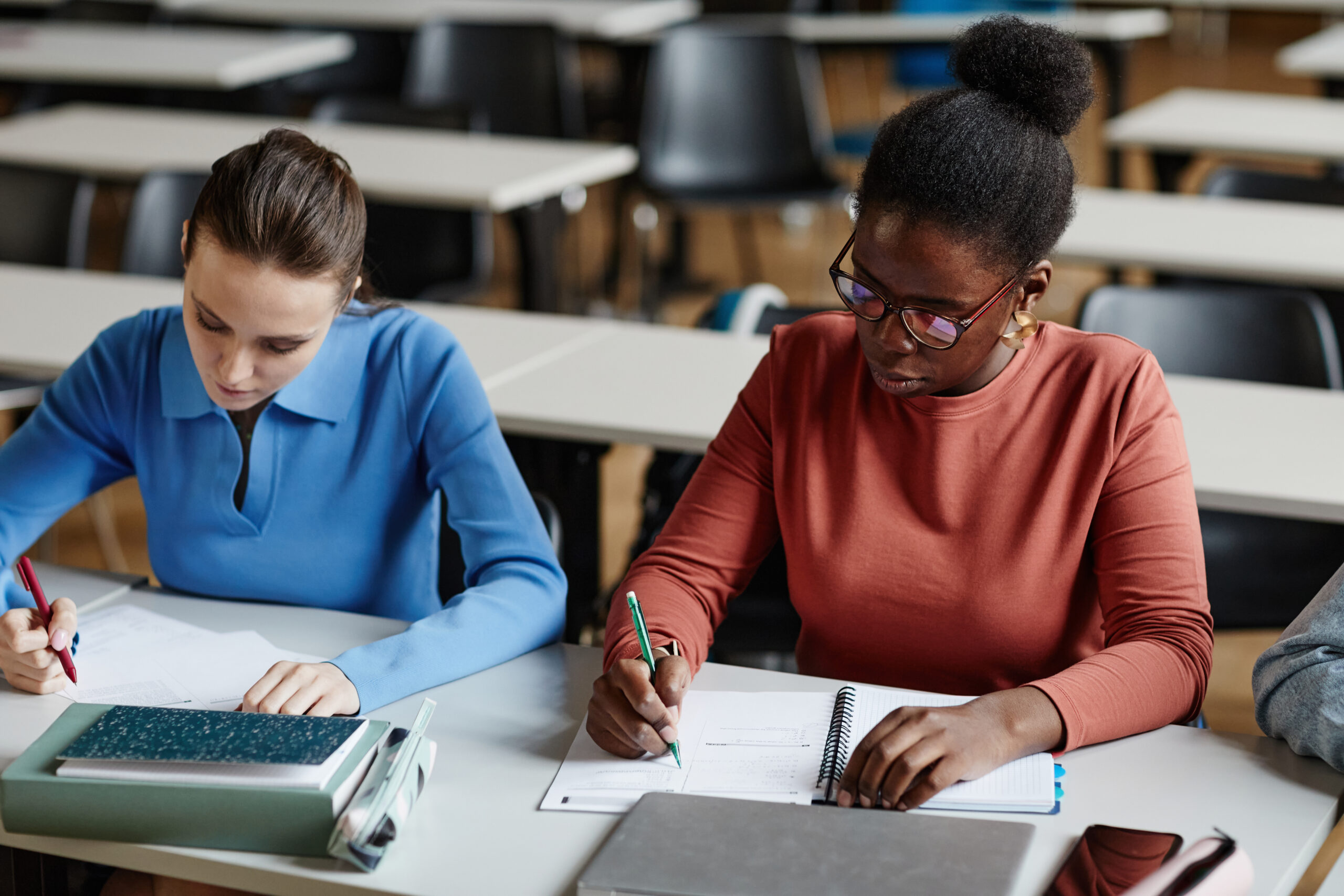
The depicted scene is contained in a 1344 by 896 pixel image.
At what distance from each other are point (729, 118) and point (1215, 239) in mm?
2035

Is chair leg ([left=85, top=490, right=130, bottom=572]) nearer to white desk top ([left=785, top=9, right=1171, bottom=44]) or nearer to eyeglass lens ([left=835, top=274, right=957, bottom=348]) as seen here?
eyeglass lens ([left=835, top=274, right=957, bottom=348])

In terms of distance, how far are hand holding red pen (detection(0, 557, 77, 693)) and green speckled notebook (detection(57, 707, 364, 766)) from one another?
0.17 m

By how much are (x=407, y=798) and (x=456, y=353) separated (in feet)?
1.92

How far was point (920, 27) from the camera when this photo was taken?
5.23 metres

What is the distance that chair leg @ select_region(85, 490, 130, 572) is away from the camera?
3.18 meters

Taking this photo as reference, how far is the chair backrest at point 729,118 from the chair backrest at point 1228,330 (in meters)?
2.28

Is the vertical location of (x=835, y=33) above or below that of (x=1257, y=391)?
above

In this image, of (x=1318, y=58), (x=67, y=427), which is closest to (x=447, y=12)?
(x=1318, y=58)

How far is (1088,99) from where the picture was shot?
1.34 metres

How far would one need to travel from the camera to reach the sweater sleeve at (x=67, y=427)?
1595mm

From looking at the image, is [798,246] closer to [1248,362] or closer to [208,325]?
[1248,362]

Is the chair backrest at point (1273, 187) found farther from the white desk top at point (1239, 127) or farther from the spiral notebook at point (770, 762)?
the spiral notebook at point (770, 762)

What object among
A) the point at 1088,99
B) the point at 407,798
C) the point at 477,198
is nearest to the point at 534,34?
the point at 477,198

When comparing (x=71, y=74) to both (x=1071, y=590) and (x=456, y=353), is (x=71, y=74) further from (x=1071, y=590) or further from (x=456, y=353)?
(x=1071, y=590)
